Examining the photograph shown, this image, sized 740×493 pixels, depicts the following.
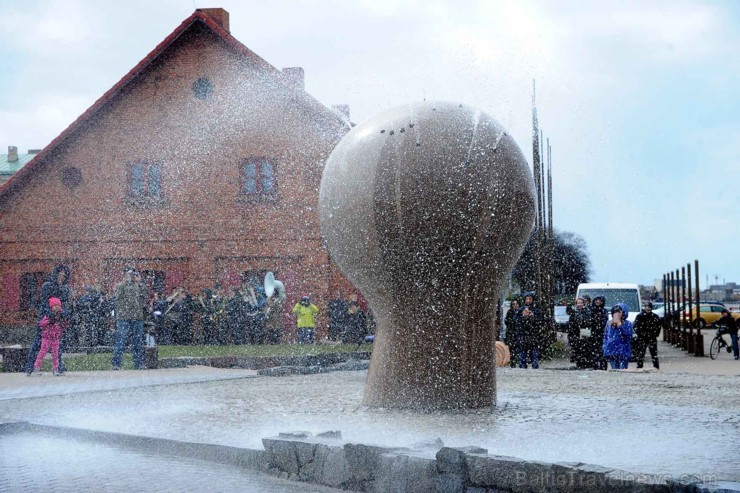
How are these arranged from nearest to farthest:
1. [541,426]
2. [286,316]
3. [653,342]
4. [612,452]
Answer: [612,452] < [541,426] < [653,342] < [286,316]

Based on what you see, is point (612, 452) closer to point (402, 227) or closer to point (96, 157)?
point (402, 227)

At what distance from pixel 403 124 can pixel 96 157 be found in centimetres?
2933

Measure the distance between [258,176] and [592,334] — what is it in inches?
769

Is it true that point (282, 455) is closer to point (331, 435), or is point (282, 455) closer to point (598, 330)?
point (331, 435)

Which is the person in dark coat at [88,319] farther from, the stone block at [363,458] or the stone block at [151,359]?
the stone block at [363,458]

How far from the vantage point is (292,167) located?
34688mm

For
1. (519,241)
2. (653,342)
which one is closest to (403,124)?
(519,241)

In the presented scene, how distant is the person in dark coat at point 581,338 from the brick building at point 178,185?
14.8 m

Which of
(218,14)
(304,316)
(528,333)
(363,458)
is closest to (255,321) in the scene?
(304,316)

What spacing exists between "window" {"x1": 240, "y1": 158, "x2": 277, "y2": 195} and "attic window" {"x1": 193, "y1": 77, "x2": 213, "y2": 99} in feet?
9.61

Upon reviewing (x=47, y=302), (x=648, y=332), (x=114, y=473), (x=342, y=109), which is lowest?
(x=114, y=473)

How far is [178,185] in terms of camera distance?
117 ft

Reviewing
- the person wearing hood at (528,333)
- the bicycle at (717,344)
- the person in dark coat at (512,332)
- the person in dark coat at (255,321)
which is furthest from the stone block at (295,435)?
the person in dark coat at (255,321)

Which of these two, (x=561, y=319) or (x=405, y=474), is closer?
(x=405, y=474)
